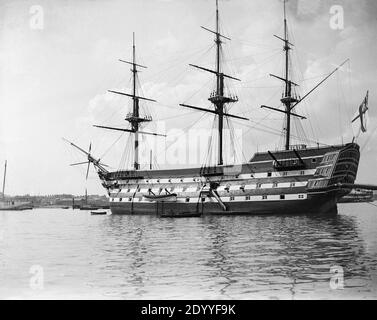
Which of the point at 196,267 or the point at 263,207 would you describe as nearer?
the point at 196,267

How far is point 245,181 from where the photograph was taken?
35406 millimetres

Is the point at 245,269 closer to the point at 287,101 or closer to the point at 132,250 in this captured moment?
the point at 132,250

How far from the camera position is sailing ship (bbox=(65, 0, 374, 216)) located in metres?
32.1

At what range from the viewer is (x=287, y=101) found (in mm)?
39469
